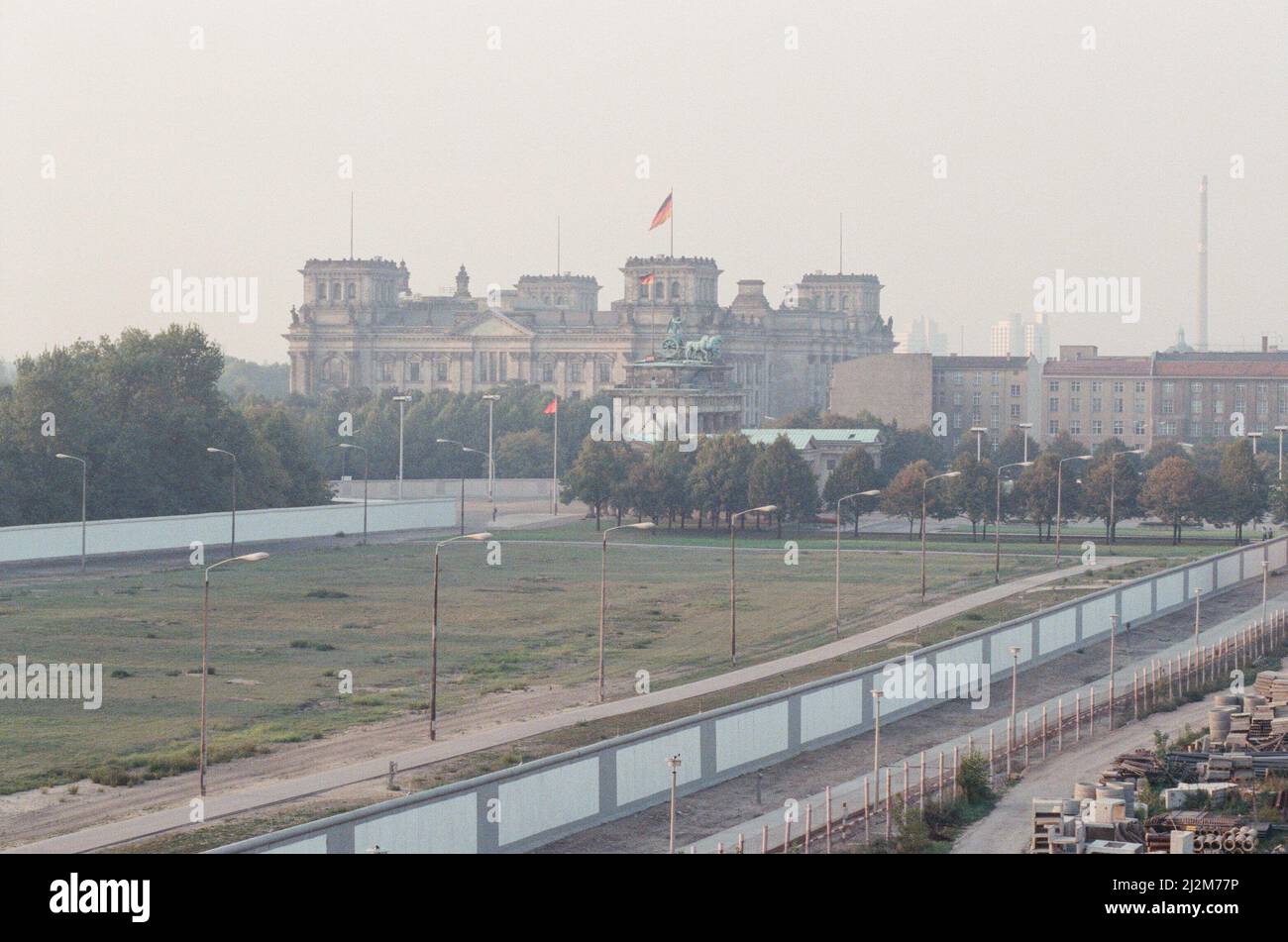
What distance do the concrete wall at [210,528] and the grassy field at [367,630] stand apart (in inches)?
127

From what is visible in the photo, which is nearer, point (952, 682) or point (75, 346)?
point (952, 682)

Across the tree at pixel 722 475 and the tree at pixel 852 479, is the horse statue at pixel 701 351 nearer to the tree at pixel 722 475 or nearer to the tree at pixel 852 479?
the tree at pixel 852 479

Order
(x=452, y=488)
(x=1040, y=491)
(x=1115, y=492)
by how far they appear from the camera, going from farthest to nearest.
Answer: (x=452, y=488) → (x=1115, y=492) → (x=1040, y=491)

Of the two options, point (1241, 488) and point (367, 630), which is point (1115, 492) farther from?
point (367, 630)

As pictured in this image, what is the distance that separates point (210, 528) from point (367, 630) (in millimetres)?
26972

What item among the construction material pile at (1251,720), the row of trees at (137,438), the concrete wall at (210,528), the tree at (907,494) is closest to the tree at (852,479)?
the tree at (907,494)

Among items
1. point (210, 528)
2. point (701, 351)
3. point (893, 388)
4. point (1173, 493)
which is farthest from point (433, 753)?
point (893, 388)

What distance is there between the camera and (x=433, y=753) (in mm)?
50219

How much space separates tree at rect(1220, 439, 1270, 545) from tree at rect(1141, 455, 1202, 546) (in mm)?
1970

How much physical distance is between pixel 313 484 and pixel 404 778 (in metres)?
79.1
